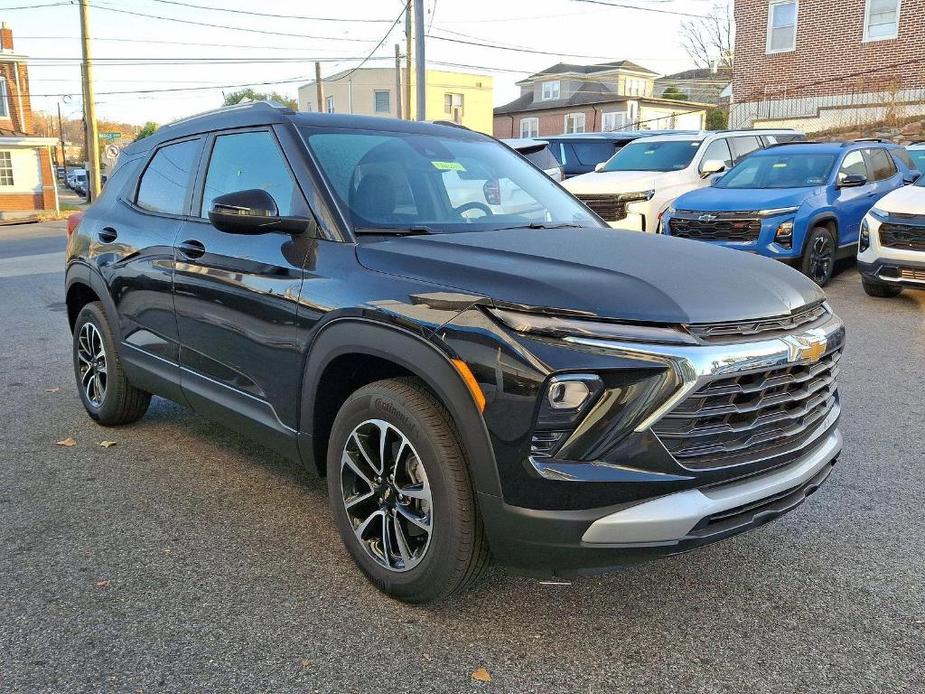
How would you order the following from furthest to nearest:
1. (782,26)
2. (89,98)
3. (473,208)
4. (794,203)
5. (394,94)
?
(394,94), (89,98), (782,26), (794,203), (473,208)

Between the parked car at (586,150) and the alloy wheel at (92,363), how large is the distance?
11235mm

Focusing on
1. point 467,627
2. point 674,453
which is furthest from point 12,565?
Answer: point 674,453

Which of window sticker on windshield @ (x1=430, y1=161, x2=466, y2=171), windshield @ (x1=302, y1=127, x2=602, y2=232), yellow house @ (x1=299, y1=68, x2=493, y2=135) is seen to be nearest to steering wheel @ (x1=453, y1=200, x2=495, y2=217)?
windshield @ (x1=302, y1=127, x2=602, y2=232)

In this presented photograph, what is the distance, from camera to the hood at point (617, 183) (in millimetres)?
11430

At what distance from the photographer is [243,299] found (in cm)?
349

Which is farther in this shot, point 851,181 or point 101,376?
point 851,181

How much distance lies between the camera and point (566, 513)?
2436mm

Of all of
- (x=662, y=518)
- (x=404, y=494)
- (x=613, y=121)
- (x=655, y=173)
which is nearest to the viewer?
(x=662, y=518)

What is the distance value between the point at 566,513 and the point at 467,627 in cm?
68

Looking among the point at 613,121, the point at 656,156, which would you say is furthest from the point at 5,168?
the point at 656,156

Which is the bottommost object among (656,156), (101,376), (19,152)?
(101,376)

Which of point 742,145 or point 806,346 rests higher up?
point 742,145

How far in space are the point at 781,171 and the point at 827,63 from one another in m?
18.6

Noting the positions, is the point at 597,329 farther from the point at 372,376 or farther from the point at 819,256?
the point at 819,256
